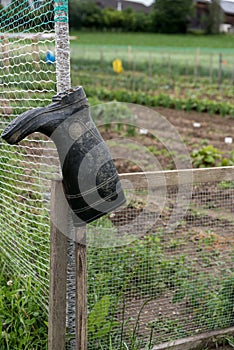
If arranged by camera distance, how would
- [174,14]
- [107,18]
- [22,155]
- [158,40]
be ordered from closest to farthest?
[22,155], [158,40], [174,14], [107,18]

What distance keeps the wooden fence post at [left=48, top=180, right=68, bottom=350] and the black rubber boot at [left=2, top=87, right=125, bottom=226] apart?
0.09 metres

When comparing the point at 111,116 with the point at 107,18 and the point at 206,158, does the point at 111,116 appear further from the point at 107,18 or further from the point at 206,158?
the point at 107,18

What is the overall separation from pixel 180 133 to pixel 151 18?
1601 inches

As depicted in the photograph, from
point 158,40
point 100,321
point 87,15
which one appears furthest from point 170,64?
point 100,321

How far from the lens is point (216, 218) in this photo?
10.3ft

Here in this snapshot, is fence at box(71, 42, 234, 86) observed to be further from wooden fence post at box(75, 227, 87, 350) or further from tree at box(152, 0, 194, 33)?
wooden fence post at box(75, 227, 87, 350)

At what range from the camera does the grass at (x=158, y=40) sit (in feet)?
121

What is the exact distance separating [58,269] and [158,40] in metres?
40.6

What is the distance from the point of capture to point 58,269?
6.63 feet

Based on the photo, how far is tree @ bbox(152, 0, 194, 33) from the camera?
41.4 meters

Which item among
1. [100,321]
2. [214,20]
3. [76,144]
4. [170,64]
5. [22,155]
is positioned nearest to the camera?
[76,144]

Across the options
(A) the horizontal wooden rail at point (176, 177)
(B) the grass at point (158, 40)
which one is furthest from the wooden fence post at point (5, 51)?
(B) the grass at point (158, 40)

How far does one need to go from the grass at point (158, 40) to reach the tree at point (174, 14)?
988mm

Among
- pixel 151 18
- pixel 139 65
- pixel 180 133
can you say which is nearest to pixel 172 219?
pixel 180 133
